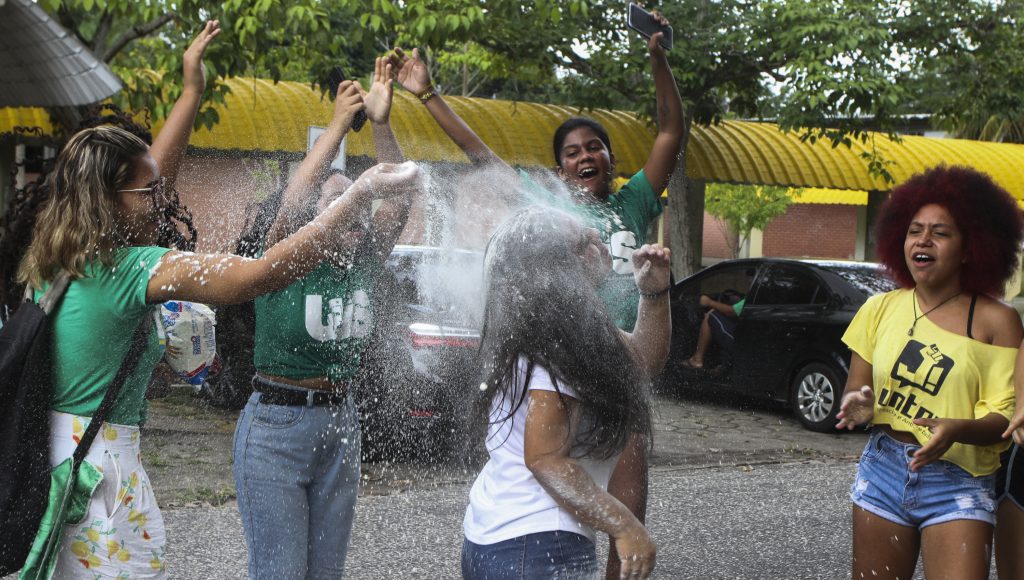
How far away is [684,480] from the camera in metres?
7.02

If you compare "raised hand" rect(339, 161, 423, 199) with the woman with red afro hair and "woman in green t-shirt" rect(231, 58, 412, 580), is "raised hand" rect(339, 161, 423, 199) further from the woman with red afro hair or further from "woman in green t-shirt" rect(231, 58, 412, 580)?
the woman with red afro hair

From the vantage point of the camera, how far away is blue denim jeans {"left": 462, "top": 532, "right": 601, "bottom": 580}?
2234 mm

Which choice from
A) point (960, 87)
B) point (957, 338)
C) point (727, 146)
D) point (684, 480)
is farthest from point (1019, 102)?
point (957, 338)

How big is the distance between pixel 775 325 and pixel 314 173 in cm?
743

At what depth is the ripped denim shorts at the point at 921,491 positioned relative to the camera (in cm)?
296

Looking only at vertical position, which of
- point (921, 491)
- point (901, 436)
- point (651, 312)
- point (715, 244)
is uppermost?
point (651, 312)

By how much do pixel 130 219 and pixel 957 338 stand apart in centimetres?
229

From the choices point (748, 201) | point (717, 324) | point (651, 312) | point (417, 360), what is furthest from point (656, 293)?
point (748, 201)

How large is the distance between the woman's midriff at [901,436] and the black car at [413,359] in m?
2.89

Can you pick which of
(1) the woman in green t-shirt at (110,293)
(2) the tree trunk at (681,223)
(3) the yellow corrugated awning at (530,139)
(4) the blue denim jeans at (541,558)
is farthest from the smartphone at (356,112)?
(2) the tree trunk at (681,223)

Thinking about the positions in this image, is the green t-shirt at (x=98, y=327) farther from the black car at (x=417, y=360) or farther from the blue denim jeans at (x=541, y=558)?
the black car at (x=417, y=360)

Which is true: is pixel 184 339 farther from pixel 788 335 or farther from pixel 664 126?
pixel 788 335

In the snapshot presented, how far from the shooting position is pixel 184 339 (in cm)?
296

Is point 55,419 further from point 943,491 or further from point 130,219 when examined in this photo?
point 943,491
